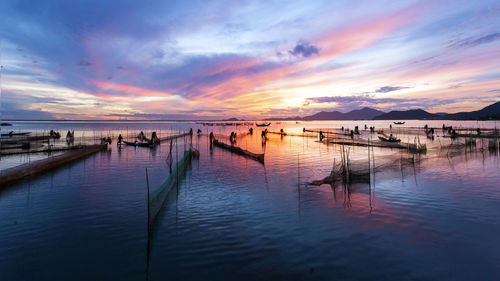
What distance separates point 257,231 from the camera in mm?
9852

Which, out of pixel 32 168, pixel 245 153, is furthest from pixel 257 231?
pixel 245 153

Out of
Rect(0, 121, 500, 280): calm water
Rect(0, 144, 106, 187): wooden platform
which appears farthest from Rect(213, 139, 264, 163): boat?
Rect(0, 144, 106, 187): wooden platform

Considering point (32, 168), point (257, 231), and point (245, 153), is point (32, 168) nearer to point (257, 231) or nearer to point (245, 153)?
point (245, 153)

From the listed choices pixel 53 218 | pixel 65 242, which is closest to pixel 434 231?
pixel 65 242

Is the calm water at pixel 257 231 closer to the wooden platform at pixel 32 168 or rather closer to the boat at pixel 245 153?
the wooden platform at pixel 32 168

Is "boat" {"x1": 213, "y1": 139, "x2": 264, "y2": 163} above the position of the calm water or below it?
above

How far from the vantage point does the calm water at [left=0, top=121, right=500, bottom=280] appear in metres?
7.39

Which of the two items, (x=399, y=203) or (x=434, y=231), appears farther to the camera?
(x=399, y=203)

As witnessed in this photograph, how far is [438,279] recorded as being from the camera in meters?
6.89

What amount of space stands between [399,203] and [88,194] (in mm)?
17757

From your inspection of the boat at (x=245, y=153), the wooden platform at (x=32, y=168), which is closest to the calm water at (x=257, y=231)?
the wooden platform at (x=32, y=168)

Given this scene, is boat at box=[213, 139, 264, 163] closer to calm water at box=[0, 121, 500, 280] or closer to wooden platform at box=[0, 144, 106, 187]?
calm water at box=[0, 121, 500, 280]

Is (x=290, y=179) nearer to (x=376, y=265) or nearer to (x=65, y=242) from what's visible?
(x=376, y=265)

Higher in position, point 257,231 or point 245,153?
point 245,153
